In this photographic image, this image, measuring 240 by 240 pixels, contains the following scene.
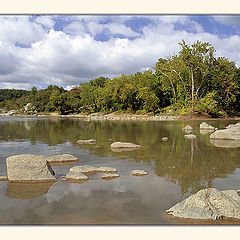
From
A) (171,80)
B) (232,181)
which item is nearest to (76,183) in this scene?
(232,181)

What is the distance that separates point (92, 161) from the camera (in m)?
9.50

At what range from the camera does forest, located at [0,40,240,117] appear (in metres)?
40.5

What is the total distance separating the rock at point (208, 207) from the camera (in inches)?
175

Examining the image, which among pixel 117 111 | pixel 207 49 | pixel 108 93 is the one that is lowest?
pixel 117 111

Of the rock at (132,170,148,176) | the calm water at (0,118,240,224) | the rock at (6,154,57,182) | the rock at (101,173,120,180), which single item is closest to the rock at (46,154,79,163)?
the calm water at (0,118,240,224)

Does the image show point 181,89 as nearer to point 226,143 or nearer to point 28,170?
point 226,143

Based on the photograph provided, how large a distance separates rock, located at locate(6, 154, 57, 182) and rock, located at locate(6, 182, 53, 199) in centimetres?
18

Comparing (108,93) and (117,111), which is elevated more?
(108,93)

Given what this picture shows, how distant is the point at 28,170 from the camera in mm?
6887

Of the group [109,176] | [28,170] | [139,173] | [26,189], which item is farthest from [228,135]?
[26,189]
